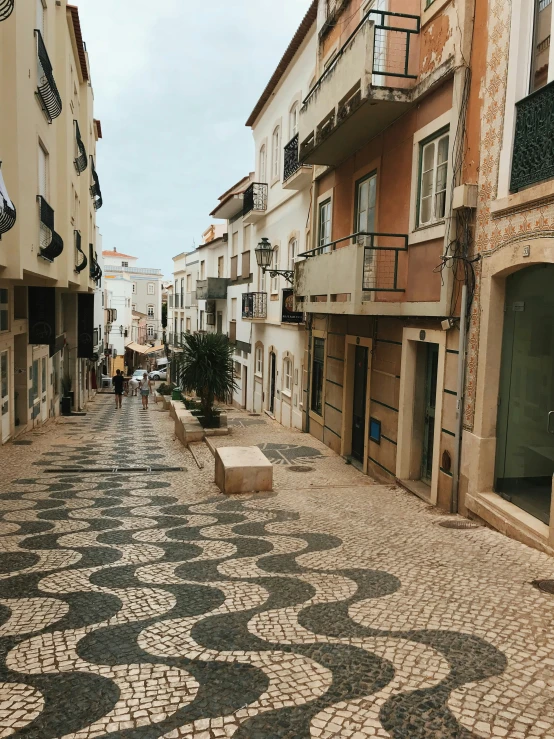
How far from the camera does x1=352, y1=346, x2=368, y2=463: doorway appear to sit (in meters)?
12.1

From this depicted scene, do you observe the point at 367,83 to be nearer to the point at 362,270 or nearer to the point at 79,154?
the point at 362,270

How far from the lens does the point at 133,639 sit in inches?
163

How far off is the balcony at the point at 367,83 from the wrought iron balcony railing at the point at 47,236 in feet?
18.0

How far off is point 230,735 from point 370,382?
851 cm

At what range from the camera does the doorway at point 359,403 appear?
12.1 meters

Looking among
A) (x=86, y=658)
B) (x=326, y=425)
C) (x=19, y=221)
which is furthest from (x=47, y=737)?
(x=326, y=425)

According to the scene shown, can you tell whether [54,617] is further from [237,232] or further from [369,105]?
[237,232]

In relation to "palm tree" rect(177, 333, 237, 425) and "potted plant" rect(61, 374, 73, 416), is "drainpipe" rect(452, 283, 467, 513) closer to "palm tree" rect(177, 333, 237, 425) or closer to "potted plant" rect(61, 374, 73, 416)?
"palm tree" rect(177, 333, 237, 425)

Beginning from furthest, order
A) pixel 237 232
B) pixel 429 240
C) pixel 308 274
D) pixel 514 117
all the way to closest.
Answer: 1. pixel 237 232
2. pixel 308 274
3. pixel 429 240
4. pixel 514 117

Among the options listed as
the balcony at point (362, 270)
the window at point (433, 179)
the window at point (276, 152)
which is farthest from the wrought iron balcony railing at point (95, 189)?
the window at point (433, 179)

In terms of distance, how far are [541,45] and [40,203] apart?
9.10 m

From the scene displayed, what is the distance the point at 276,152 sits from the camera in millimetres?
19750

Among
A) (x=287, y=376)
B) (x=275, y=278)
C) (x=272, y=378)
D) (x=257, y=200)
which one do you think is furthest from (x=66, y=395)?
(x=257, y=200)

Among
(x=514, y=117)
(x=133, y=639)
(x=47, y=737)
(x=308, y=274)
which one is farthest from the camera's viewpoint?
(x=308, y=274)
